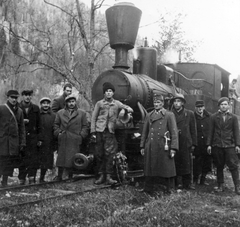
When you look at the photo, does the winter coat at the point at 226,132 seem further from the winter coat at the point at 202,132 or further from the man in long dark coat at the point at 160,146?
the man in long dark coat at the point at 160,146

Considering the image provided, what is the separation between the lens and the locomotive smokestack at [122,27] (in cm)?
793

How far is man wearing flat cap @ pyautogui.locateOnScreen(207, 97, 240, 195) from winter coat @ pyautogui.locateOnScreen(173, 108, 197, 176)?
421mm

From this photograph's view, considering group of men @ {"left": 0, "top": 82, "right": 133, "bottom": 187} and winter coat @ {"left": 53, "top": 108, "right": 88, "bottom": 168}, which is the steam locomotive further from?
winter coat @ {"left": 53, "top": 108, "right": 88, "bottom": 168}

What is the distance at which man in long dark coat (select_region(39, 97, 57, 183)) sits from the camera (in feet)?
24.0

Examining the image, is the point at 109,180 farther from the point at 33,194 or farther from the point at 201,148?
the point at 201,148

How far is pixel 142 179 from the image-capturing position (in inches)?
297

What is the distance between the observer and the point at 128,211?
4879 millimetres

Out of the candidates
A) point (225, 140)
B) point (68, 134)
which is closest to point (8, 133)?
point (68, 134)

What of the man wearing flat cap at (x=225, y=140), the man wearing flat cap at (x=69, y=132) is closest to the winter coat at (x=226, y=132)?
the man wearing flat cap at (x=225, y=140)

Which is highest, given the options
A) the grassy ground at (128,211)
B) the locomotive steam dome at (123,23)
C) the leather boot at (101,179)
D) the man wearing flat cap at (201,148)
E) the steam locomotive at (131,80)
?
the locomotive steam dome at (123,23)

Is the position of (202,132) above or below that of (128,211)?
above

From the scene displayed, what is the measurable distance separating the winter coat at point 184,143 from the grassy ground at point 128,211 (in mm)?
797

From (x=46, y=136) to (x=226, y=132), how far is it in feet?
11.3

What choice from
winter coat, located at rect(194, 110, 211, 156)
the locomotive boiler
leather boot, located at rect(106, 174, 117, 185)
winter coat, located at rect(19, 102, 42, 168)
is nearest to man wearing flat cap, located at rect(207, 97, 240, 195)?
winter coat, located at rect(194, 110, 211, 156)
